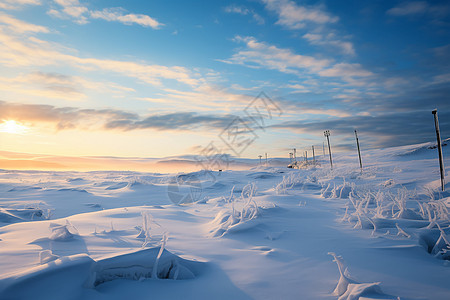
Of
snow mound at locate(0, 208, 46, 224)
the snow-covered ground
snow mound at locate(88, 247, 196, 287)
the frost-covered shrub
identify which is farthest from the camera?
snow mound at locate(0, 208, 46, 224)

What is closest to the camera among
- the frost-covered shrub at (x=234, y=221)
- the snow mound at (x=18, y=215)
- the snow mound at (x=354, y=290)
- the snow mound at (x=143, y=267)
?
the snow mound at (x=354, y=290)

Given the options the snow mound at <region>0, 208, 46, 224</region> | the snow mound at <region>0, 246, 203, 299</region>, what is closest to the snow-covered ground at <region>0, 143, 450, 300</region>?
the snow mound at <region>0, 246, 203, 299</region>

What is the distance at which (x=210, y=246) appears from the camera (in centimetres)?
298

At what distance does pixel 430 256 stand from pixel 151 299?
2842 mm

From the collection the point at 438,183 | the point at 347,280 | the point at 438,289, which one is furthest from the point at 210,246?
the point at 438,183

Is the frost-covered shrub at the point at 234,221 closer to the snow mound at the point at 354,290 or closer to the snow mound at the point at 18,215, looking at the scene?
the snow mound at the point at 354,290

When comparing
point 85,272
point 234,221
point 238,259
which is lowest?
point 238,259

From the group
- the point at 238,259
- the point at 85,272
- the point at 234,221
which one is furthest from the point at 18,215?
the point at 238,259

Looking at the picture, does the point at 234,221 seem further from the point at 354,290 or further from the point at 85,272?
the point at 85,272

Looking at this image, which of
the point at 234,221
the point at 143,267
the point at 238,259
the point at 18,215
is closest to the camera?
the point at 143,267

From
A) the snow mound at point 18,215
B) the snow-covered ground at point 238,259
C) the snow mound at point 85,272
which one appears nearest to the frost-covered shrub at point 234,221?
the snow-covered ground at point 238,259

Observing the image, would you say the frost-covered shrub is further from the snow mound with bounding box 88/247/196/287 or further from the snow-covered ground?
the snow mound with bounding box 88/247/196/287

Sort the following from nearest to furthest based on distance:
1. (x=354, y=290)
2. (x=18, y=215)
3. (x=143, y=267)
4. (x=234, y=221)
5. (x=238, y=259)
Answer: (x=354, y=290) < (x=143, y=267) < (x=238, y=259) < (x=234, y=221) < (x=18, y=215)

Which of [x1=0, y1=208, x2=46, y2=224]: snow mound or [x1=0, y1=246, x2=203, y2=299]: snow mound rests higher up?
[x1=0, y1=246, x2=203, y2=299]: snow mound
